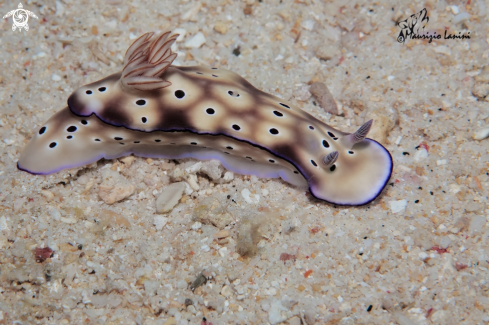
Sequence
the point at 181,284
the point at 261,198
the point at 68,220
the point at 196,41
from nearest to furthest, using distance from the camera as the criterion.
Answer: the point at 181,284
the point at 68,220
the point at 261,198
the point at 196,41

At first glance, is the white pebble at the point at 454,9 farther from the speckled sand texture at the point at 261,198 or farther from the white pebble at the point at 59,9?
the white pebble at the point at 59,9

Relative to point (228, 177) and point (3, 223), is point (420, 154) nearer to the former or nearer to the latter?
point (228, 177)

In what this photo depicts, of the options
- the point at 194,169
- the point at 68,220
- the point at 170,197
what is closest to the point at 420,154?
the point at 194,169

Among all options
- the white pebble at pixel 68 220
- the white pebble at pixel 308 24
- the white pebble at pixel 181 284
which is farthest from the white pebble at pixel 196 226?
the white pebble at pixel 308 24

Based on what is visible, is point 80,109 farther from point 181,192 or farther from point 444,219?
point 444,219

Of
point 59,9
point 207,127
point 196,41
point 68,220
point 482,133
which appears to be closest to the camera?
point 207,127

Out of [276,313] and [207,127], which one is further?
[207,127]

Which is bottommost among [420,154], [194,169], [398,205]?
[194,169]

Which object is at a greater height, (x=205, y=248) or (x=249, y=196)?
(x=249, y=196)
